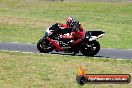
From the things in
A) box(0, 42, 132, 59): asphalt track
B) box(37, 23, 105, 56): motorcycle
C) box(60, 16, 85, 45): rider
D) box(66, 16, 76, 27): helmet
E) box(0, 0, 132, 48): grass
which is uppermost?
box(66, 16, 76, 27): helmet

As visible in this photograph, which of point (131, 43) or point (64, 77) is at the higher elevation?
point (64, 77)

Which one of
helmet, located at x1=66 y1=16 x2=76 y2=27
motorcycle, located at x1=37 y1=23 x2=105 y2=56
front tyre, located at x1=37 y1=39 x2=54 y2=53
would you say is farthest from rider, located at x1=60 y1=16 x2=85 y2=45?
A: front tyre, located at x1=37 y1=39 x2=54 y2=53

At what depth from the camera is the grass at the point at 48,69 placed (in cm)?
1393

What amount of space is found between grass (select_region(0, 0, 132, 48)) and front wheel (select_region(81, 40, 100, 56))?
459 cm

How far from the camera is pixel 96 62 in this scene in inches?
720

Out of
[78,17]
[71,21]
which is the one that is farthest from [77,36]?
[78,17]

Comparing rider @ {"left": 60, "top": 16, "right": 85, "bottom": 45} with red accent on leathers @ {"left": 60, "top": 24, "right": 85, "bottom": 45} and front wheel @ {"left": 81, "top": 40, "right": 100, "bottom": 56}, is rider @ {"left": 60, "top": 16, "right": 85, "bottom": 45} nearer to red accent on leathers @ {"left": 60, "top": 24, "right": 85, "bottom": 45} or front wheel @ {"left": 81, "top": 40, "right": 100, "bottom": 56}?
red accent on leathers @ {"left": 60, "top": 24, "right": 85, "bottom": 45}

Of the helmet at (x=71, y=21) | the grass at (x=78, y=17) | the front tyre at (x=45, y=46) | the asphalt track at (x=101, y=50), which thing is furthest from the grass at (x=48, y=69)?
the grass at (x=78, y=17)

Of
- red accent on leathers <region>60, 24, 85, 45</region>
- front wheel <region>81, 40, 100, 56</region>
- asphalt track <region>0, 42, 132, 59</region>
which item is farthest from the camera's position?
asphalt track <region>0, 42, 132, 59</region>

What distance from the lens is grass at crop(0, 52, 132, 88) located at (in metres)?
13.9

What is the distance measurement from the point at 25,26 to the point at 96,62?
17.7 metres

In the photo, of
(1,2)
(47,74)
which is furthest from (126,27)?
(1,2)

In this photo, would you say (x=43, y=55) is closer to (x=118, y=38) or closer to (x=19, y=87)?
(x=19, y=87)

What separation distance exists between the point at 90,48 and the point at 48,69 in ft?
16.6
